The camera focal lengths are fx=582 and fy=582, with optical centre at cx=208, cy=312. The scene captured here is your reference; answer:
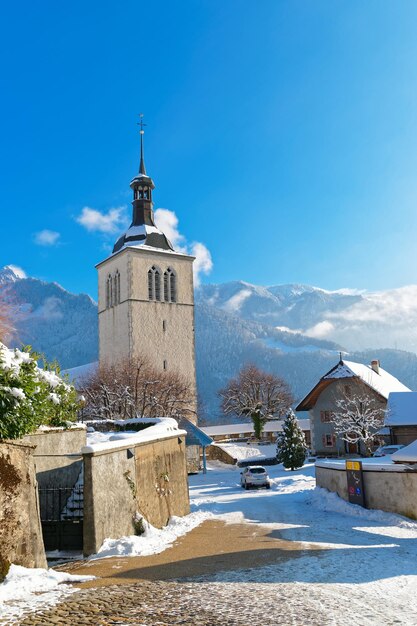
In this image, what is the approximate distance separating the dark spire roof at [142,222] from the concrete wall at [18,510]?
53.2 meters

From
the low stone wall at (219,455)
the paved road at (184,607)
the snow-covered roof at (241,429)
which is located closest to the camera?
the paved road at (184,607)

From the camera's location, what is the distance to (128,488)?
1345cm

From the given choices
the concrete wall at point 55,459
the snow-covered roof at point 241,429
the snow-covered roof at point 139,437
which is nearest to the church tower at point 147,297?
the snow-covered roof at point 241,429

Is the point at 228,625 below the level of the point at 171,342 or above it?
below

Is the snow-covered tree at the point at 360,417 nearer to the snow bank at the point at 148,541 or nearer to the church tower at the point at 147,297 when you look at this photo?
the church tower at the point at 147,297

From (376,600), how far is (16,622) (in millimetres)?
4913

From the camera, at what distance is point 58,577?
364 inches

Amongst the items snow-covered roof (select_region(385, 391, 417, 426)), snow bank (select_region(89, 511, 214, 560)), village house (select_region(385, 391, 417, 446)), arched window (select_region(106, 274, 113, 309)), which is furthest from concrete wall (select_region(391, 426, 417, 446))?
arched window (select_region(106, 274, 113, 309))

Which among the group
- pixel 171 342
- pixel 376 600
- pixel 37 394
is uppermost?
pixel 171 342

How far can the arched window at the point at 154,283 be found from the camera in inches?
2453

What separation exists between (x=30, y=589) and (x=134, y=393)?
3885 centimetres

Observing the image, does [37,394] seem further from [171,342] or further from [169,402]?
[171,342]

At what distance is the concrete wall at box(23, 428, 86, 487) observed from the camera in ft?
44.8

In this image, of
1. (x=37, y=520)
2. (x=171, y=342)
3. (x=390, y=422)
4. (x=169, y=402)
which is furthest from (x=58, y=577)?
(x=171, y=342)
